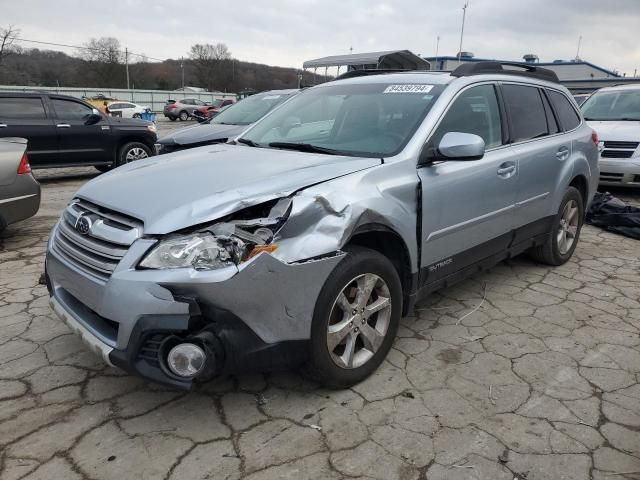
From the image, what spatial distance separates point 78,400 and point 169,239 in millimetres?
1135

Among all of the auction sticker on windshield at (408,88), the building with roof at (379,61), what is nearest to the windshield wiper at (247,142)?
the auction sticker on windshield at (408,88)

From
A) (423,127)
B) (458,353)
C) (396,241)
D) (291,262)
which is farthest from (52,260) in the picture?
(458,353)

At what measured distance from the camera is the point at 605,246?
18.7ft

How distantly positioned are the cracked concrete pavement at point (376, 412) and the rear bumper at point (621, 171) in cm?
487

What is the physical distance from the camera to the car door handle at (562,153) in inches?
171

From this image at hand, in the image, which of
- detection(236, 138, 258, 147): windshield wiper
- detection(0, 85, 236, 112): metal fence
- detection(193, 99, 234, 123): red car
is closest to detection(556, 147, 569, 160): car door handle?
detection(236, 138, 258, 147): windshield wiper

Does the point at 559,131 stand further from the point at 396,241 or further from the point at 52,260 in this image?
the point at 52,260

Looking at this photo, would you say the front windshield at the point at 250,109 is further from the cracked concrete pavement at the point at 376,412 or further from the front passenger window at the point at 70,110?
the cracked concrete pavement at the point at 376,412

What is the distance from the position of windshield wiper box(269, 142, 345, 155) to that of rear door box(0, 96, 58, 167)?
718 cm

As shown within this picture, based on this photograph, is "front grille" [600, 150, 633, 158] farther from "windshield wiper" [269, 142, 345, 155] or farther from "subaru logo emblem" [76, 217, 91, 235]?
"subaru logo emblem" [76, 217, 91, 235]

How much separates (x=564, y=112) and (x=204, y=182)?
3.72 meters

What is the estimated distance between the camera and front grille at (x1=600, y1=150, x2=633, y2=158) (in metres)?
7.67

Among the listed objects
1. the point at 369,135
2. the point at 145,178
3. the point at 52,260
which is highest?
the point at 369,135

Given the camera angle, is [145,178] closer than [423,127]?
Yes
